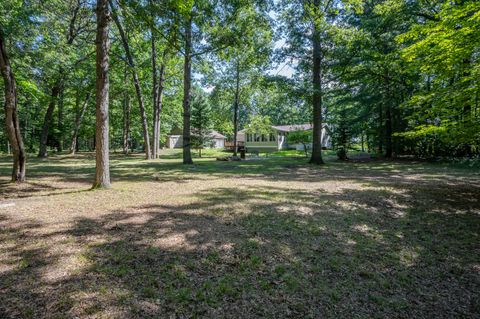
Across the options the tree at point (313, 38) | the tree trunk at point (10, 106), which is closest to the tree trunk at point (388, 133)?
the tree at point (313, 38)

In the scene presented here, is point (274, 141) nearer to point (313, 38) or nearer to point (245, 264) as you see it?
point (313, 38)

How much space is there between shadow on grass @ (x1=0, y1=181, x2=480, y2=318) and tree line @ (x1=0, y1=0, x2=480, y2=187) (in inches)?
128

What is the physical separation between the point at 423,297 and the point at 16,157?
10.2 m

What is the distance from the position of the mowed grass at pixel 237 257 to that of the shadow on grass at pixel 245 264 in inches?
0.6

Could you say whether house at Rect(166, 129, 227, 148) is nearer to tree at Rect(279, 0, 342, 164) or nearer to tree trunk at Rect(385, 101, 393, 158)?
tree trunk at Rect(385, 101, 393, 158)

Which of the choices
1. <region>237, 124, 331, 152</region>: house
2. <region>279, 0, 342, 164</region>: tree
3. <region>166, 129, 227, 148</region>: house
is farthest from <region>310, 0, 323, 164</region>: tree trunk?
<region>166, 129, 227, 148</region>: house

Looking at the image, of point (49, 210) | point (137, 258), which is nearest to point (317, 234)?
point (137, 258)

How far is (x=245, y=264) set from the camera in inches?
121

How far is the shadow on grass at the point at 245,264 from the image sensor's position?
7.67ft

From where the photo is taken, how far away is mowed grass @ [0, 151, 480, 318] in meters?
2.35

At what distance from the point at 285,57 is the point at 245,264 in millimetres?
13835

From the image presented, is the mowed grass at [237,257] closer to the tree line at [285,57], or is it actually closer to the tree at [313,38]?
the tree line at [285,57]

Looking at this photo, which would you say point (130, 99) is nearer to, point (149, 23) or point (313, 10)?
point (313, 10)

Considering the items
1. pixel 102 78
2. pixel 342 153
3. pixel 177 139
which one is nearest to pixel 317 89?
pixel 342 153
